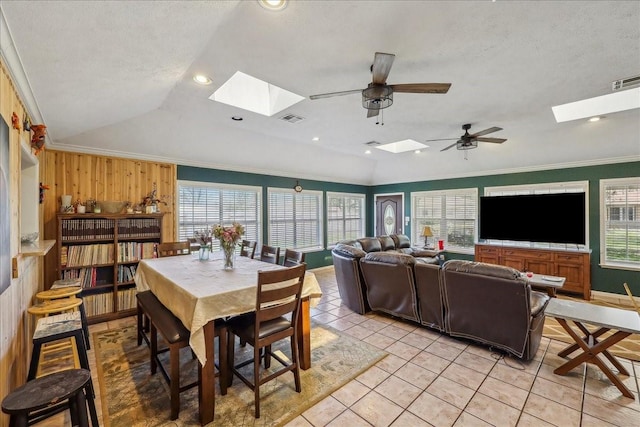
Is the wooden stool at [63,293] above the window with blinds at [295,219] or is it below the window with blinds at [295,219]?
below

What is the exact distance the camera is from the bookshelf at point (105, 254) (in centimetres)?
383

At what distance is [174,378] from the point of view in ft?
6.82

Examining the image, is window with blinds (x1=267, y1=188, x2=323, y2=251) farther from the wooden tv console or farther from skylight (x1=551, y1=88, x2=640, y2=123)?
skylight (x1=551, y1=88, x2=640, y2=123)

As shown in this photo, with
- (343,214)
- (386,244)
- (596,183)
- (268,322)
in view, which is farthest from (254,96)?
(596,183)

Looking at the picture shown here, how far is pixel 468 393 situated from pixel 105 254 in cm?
478

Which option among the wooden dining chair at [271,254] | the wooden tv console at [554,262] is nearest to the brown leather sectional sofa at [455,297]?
the wooden dining chair at [271,254]

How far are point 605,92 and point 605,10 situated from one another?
1926mm

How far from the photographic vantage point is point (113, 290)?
4102 millimetres

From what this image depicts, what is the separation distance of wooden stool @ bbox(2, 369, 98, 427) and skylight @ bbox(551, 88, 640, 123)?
578 cm

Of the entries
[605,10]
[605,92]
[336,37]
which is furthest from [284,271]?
[605,92]

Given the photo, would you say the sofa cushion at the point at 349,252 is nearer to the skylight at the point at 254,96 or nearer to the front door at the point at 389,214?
the skylight at the point at 254,96

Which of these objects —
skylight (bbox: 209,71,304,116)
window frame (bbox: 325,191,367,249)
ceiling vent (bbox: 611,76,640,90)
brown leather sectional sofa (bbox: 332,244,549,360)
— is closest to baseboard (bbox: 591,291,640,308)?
brown leather sectional sofa (bbox: 332,244,549,360)

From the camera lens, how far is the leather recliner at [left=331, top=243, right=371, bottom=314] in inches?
165

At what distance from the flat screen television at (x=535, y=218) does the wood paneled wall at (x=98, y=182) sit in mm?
6519
